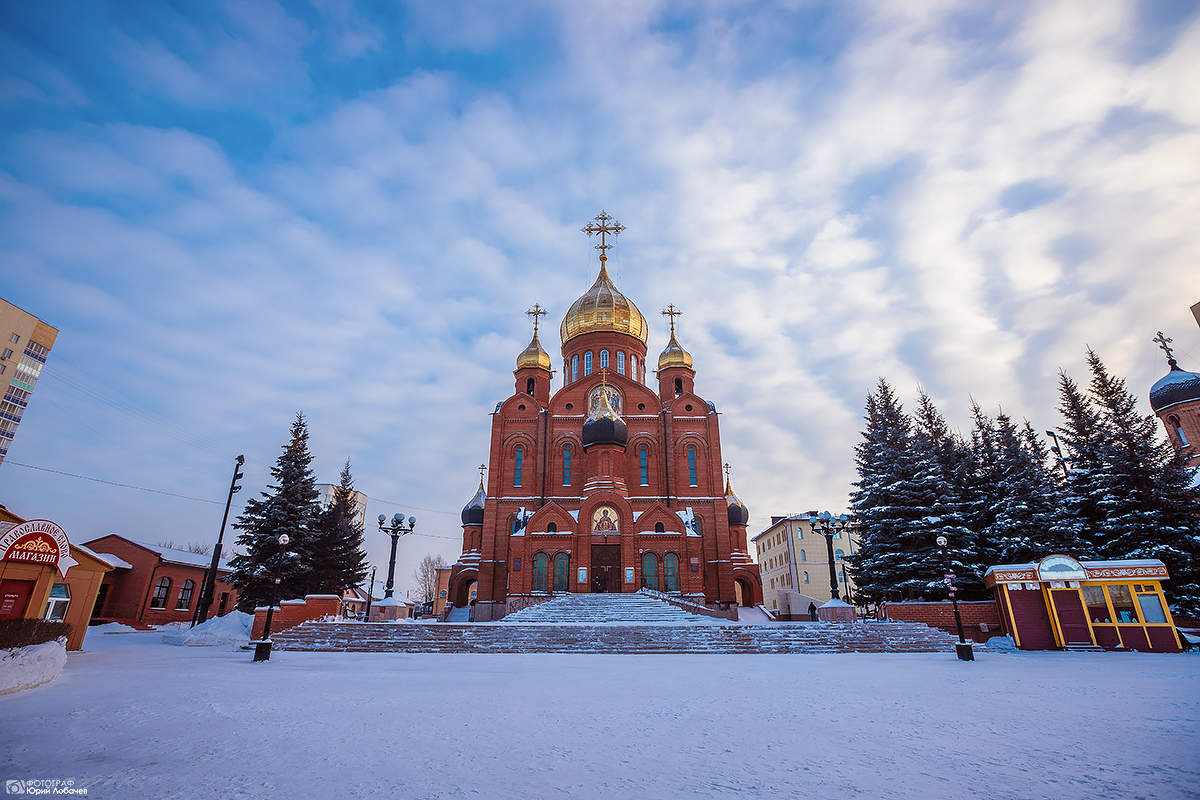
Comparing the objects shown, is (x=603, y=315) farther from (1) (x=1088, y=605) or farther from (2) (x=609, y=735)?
(2) (x=609, y=735)

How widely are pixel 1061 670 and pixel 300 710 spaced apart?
11761 mm

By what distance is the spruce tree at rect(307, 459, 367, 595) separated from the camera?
26750mm

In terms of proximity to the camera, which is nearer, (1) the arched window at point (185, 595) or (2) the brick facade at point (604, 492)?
(2) the brick facade at point (604, 492)

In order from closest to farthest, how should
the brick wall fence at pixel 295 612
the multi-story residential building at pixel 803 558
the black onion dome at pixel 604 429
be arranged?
1. the brick wall fence at pixel 295 612
2. the black onion dome at pixel 604 429
3. the multi-story residential building at pixel 803 558

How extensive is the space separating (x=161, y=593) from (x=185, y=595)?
1583 millimetres

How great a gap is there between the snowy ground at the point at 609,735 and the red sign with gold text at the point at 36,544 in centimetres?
242

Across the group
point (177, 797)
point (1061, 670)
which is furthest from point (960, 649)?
point (177, 797)

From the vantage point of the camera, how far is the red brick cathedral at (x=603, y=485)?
90.7ft

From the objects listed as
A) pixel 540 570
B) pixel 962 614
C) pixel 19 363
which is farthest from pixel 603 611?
pixel 19 363

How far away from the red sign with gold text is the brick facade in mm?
18741

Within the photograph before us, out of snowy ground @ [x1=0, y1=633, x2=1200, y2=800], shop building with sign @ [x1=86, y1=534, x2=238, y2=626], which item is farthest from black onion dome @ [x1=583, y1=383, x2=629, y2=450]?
snowy ground @ [x1=0, y1=633, x2=1200, y2=800]

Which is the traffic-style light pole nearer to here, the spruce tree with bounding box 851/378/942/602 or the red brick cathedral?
the red brick cathedral

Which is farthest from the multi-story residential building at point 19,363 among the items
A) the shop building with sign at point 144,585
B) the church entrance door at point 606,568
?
the church entrance door at point 606,568

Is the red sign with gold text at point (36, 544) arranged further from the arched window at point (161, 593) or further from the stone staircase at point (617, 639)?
the arched window at point (161, 593)
